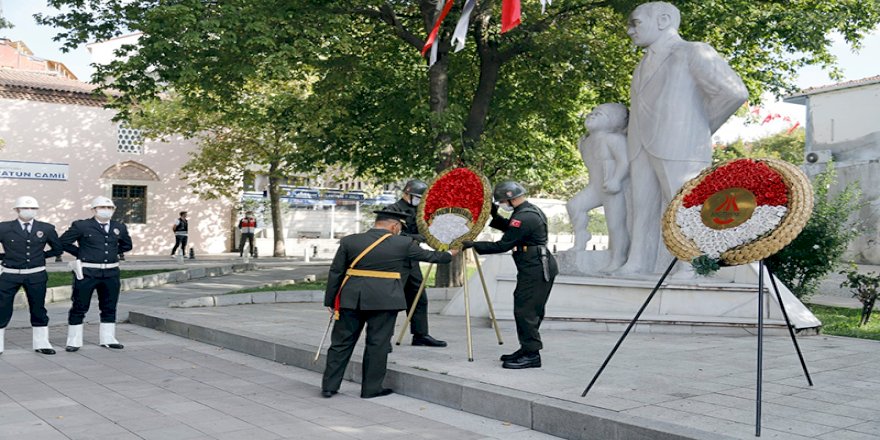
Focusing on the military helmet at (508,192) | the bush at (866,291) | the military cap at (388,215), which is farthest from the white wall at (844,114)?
the military cap at (388,215)

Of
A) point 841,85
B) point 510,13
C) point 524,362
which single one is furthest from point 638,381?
point 841,85

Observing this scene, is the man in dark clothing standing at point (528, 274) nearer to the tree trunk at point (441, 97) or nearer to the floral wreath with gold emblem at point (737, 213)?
the floral wreath with gold emblem at point (737, 213)

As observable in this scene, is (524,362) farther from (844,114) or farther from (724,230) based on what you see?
(844,114)

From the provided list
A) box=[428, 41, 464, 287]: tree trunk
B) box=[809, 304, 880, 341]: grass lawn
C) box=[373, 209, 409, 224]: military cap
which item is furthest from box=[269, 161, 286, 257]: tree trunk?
box=[373, 209, 409, 224]: military cap

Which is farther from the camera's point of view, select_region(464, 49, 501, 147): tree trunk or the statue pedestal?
select_region(464, 49, 501, 147): tree trunk

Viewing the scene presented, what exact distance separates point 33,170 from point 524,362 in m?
29.0

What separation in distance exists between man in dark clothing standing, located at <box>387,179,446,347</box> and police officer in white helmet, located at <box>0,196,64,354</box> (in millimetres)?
4440

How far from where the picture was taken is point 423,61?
20.0m

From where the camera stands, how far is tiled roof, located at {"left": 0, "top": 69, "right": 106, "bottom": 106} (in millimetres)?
31172

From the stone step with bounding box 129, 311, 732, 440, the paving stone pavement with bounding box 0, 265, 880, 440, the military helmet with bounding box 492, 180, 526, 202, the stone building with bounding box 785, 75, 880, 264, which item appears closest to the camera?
the stone step with bounding box 129, 311, 732, 440

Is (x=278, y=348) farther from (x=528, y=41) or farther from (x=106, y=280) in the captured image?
(x=528, y=41)

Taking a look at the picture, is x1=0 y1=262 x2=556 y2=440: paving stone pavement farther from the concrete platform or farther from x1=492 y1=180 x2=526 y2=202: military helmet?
x1=492 y1=180 x2=526 y2=202: military helmet

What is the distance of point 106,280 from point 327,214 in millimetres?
28459

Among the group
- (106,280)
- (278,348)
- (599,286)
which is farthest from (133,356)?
(599,286)
